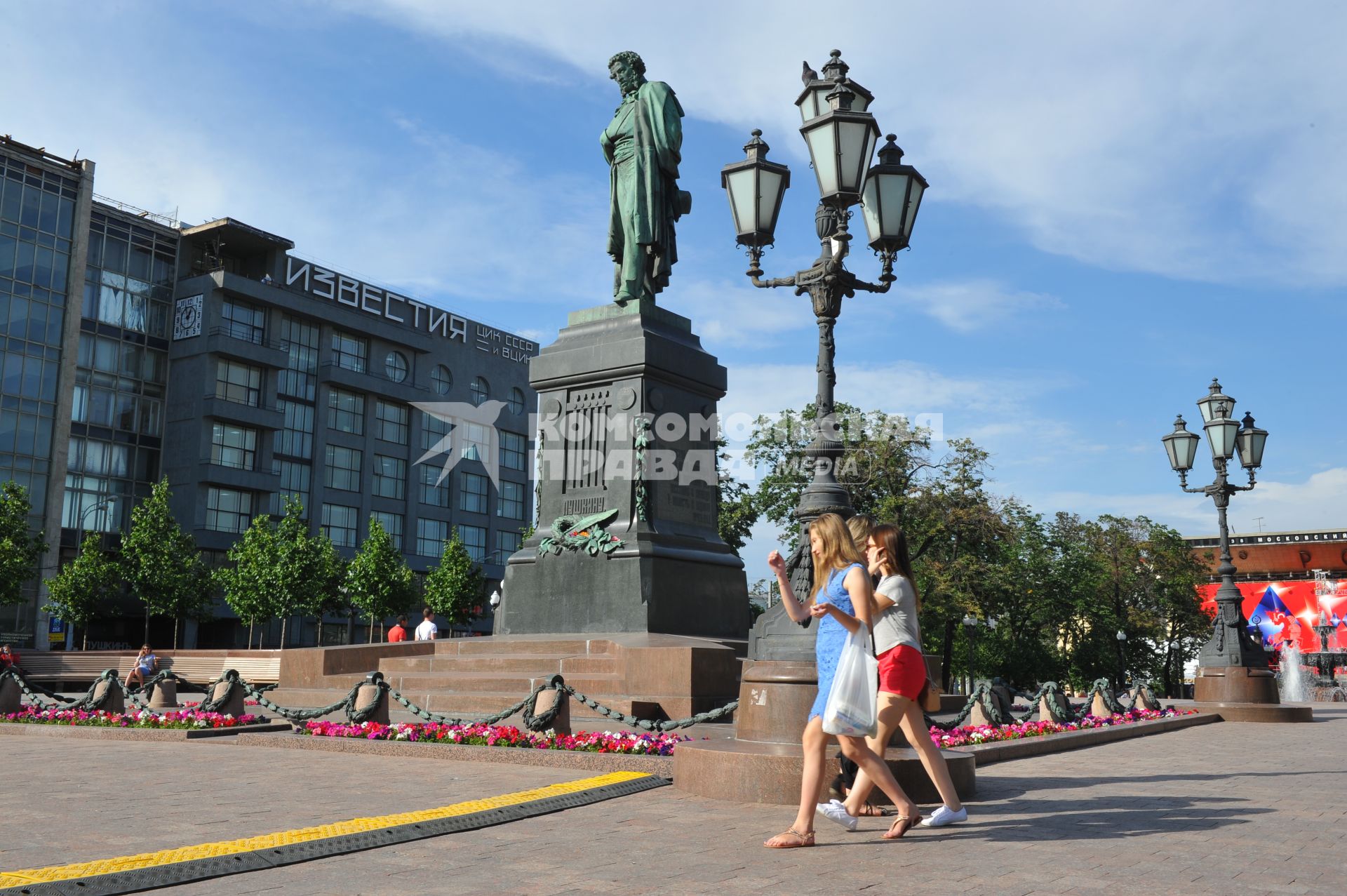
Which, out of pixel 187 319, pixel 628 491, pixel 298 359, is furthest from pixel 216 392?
pixel 628 491

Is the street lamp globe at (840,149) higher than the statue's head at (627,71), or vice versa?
the statue's head at (627,71)

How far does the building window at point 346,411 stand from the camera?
6956 cm

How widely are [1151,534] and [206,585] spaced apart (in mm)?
46179

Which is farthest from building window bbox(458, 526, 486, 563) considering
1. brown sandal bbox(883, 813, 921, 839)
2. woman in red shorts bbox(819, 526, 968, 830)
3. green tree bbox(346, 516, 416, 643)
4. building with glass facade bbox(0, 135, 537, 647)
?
brown sandal bbox(883, 813, 921, 839)

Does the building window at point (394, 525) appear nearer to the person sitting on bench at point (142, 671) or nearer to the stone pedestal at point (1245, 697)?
the person sitting on bench at point (142, 671)

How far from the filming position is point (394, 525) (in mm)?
71938

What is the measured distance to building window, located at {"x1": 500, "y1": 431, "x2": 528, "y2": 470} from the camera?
82.0m

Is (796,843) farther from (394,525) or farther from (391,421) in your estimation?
(391,421)

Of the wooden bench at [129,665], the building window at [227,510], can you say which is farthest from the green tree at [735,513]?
the building window at [227,510]

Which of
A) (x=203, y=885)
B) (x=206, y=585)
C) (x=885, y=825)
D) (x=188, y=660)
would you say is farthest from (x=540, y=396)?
(x=206, y=585)

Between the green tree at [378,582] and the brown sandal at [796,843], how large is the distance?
52029mm

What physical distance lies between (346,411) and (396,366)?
5.29m

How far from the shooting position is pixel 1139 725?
1644cm

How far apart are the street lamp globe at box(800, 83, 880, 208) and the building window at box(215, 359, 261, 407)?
5847 centimetres
